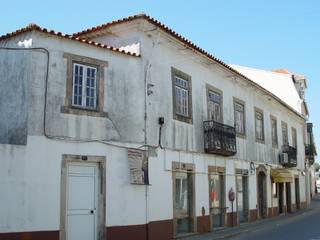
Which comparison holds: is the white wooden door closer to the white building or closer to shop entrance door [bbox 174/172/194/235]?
the white building

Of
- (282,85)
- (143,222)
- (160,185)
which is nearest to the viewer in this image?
(143,222)

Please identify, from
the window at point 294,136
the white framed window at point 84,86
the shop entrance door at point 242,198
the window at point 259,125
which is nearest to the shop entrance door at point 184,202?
the white framed window at point 84,86

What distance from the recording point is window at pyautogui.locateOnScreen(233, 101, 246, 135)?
69.2ft

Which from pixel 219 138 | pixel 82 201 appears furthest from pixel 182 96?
pixel 82 201

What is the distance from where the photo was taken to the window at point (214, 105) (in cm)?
1855

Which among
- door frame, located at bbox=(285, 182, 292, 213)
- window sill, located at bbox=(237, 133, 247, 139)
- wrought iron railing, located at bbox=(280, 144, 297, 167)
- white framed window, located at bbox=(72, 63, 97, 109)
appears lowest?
door frame, located at bbox=(285, 182, 292, 213)

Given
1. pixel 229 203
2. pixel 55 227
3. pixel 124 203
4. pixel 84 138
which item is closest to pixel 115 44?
pixel 84 138

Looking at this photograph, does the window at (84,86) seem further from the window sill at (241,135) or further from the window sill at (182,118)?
the window sill at (241,135)

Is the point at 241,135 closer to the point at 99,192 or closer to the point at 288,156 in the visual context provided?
the point at 288,156

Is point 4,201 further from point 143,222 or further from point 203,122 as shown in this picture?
point 203,122

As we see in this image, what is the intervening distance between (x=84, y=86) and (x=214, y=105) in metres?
7.51

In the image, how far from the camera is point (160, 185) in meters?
14.8

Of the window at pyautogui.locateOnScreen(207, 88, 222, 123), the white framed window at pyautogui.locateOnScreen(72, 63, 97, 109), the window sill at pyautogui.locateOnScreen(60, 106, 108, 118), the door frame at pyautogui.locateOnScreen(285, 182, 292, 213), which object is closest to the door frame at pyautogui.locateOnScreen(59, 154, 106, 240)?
the window sill at pyautogui.locateOnScreen(60, 106, 108, 118)

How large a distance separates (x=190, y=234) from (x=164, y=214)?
1.88 metres
